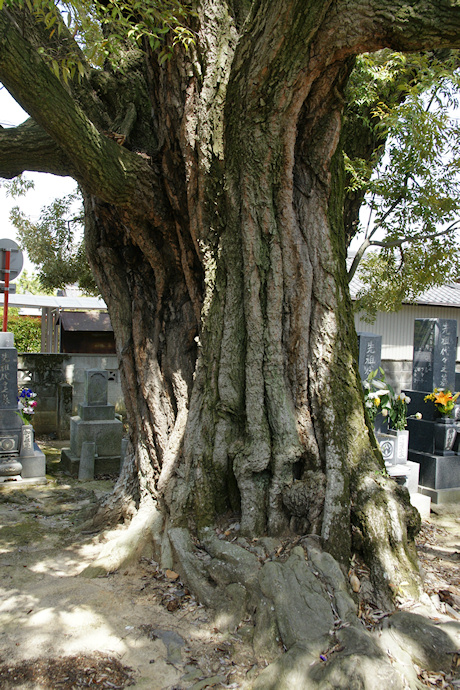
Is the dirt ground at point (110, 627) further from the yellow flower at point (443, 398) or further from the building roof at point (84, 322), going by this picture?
the building roof at point (84, 322)

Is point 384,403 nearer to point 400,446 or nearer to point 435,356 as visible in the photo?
point 400,446

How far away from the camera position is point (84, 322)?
15992 mm

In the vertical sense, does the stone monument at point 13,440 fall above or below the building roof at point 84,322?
below

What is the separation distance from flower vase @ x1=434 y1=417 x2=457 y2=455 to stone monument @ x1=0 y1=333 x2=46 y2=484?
225 inches

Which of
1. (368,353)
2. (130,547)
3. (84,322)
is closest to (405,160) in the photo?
(368,353)

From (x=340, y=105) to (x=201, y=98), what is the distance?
3.47ft

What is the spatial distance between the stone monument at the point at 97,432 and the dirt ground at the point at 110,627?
323 centimetres

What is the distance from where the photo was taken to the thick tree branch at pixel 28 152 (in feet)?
14.7

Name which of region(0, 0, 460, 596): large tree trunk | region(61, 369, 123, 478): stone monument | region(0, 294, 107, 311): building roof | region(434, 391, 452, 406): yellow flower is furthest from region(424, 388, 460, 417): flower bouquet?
region(0, 294, 107, 311): building roof

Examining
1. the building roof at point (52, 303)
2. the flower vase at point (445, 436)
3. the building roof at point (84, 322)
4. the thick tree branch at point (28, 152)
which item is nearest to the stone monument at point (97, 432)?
the thick tree branch at point (28, 152)

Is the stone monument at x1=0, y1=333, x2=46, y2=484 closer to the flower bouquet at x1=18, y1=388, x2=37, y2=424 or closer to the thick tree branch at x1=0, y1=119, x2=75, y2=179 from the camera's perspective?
the flower bouquet at x1=18, y1=388, x2=37, y2=424

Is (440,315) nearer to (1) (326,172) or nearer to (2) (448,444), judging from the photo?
(2) (448,444)

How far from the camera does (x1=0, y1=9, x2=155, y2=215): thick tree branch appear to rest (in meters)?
3.52

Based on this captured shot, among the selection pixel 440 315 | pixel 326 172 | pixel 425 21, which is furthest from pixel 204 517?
pixel 440 315
